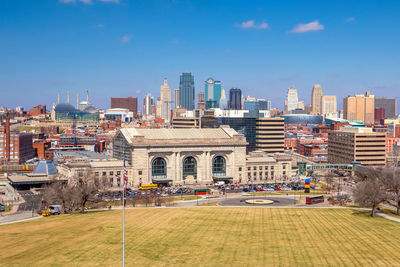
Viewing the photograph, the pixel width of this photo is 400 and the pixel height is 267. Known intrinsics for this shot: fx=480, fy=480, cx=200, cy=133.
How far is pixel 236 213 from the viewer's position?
10481cm

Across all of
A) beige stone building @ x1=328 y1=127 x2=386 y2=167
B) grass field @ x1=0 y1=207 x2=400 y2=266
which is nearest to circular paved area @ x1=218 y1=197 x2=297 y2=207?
grass field @ x1=0 y1=207 x2=400 y2=266

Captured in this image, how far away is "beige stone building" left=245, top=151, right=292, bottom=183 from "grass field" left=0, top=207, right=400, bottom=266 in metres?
62.0

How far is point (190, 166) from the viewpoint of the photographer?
16025 centimetres

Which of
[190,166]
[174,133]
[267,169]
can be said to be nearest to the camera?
[190,166]

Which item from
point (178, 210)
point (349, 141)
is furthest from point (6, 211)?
point (349, 141)

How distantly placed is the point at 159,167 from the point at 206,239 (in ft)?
252

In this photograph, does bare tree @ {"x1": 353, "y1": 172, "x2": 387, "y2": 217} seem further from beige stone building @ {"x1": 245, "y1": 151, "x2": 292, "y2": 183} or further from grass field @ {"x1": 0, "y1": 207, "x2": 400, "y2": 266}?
beige stone building @ {"x1": 245, "y1": 151, "x2": 292, "y2": 183}

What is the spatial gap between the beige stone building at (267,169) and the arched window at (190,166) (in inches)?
743

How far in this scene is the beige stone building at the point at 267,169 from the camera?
167 metres

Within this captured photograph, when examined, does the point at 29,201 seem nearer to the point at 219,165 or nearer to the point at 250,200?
the point at 250,200

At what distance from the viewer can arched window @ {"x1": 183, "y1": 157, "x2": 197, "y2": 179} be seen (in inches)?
6275

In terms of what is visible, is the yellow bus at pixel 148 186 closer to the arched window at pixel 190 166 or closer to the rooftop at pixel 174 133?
the arched window at pixel 190 166

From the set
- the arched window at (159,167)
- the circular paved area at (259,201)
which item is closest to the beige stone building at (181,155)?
the arched window at (159,167)

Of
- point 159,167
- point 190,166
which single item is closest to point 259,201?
point 190,166
